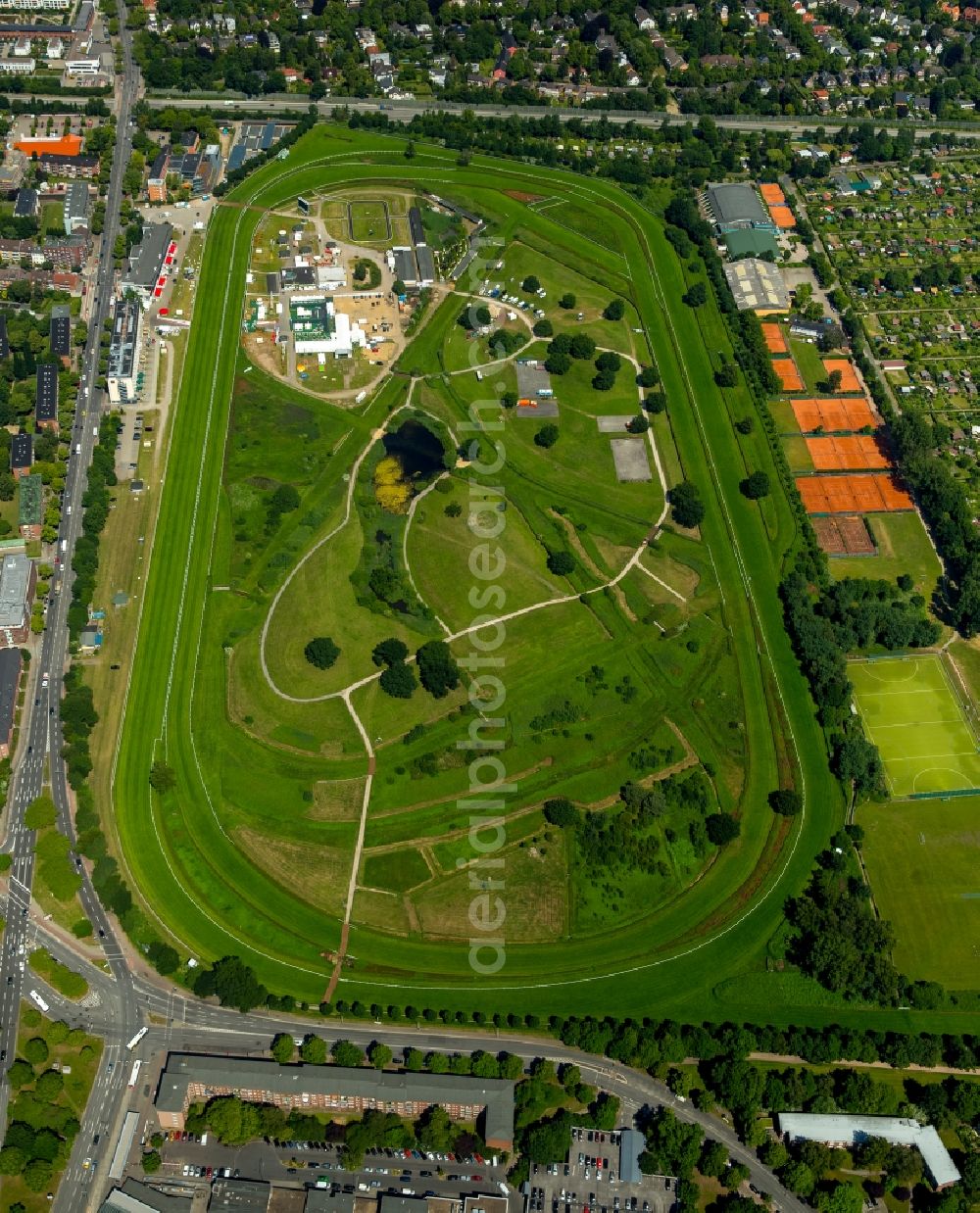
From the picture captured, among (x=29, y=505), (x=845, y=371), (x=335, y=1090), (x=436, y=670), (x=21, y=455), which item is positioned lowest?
(x=335, y=1090)

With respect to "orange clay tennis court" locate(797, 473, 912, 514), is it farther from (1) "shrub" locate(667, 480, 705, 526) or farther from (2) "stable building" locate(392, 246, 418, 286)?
(2) "stable building" locate(392, 246, 418, 286)

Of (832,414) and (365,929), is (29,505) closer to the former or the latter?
(365,929)

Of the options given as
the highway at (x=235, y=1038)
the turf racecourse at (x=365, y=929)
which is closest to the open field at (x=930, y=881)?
the turf racecourse at (x=365, y=929)

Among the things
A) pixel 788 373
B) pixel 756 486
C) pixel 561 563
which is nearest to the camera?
pixel 561 563

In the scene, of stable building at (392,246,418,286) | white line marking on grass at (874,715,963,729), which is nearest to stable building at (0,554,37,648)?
stable building at (392,246,418,286)

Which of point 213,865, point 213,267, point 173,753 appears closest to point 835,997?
point 213,865

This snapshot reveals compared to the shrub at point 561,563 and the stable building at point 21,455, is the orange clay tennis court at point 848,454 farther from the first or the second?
the stable building at point 21,455

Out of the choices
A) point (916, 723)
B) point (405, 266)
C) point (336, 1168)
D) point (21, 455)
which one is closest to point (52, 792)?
point (336, 1168)
